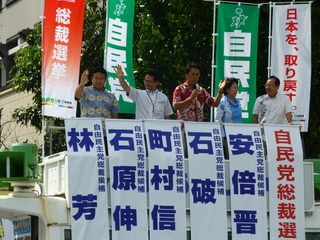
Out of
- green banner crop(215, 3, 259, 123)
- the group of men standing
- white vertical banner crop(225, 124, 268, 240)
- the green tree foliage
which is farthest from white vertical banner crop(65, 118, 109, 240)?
the green tree foliage

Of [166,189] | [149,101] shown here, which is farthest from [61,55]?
[166,189]

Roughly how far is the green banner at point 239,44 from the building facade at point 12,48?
15385mm

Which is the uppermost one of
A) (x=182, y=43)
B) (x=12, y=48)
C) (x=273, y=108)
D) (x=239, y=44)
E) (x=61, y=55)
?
(x=12, y=48)

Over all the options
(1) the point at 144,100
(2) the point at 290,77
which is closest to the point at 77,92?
(1) the point at 144,100

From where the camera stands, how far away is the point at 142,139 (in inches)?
400

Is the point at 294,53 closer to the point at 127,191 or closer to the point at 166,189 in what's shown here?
the point at 166,189

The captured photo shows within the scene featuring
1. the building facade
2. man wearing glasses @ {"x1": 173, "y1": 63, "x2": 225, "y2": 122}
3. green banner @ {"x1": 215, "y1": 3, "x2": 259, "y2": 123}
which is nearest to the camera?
man wearing glasses @ {"x1": 173, "y1": 63, "x2": 225, "y2": 122}

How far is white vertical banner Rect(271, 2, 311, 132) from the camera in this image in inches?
619

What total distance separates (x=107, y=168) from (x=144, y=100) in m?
1.59

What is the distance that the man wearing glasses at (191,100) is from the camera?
11308 mm

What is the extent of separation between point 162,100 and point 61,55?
10.3 ft

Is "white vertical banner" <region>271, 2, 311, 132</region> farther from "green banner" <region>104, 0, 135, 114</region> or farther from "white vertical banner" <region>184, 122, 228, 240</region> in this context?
"white vertical banner" <region>184, 122, 228, 240</region>

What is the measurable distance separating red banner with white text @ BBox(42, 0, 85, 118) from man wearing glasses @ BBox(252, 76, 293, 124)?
2747 millimetres

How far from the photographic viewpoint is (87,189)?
9.84 metres
